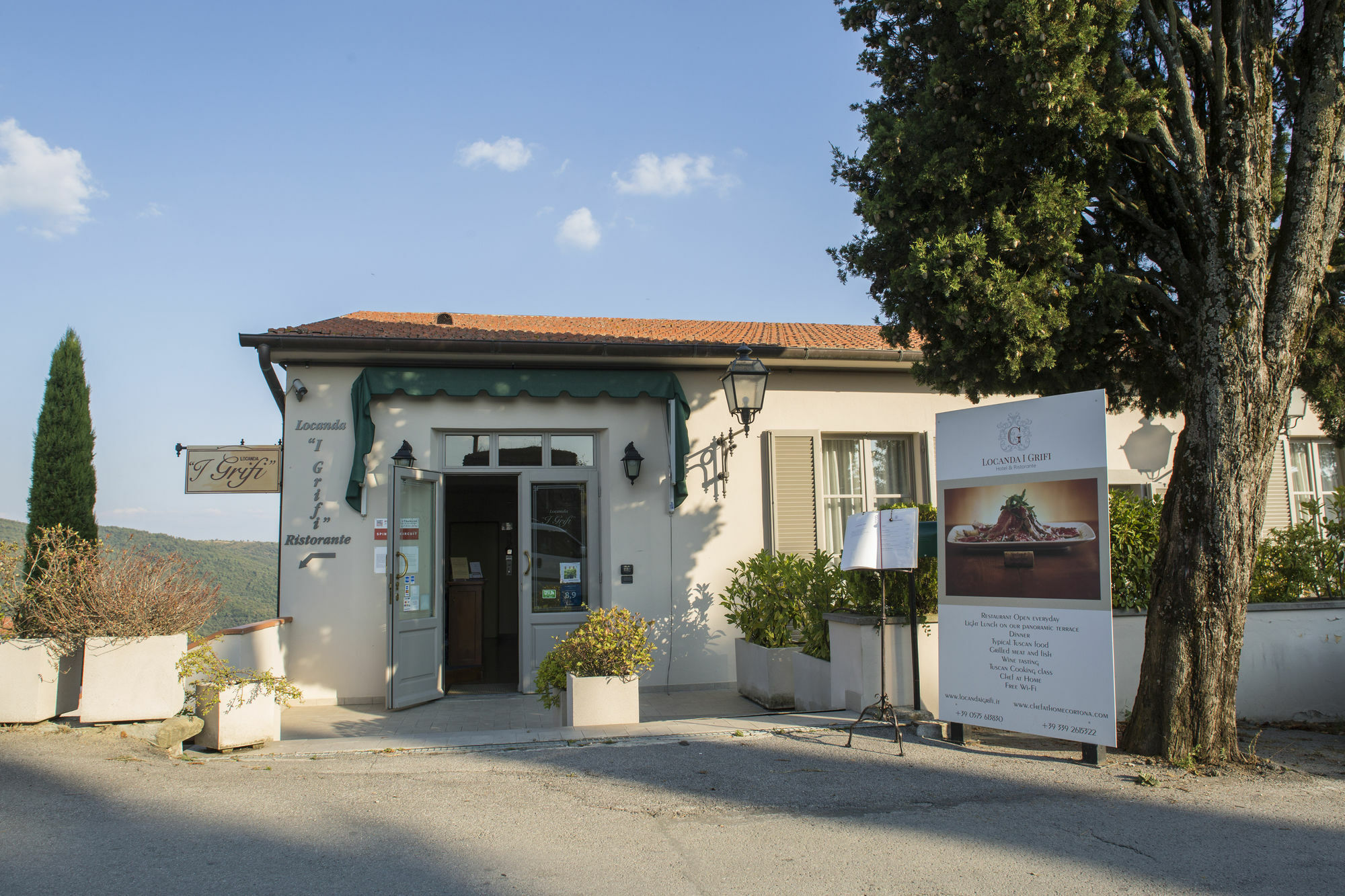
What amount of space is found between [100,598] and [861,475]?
7397mm

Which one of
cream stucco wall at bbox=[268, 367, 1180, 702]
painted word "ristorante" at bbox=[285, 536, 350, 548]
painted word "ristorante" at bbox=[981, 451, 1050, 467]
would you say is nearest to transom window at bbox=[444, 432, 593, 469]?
cream stucco wall at bbox=[268, 367, 1180, 702]

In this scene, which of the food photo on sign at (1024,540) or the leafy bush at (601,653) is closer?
the food photo on sign at (1024,540)

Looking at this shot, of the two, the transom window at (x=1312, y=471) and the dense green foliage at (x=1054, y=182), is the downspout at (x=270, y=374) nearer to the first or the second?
the dense green foliage at (x=1054, y=182)

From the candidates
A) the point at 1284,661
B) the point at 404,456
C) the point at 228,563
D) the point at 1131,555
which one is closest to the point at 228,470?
the point at 404,456

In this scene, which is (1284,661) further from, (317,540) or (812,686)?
(317,540)

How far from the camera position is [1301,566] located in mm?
8008

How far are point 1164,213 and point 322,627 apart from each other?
26.5 ft

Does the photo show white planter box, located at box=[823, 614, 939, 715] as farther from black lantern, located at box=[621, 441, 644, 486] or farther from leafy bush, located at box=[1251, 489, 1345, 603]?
leafy bush, located at box=[1251, 489, 1345, 603]

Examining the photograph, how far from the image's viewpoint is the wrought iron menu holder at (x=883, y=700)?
5.81 metres

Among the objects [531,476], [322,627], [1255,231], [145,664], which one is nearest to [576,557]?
[531,476]

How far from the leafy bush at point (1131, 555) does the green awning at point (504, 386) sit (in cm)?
404

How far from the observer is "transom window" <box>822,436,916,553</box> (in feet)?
32.2

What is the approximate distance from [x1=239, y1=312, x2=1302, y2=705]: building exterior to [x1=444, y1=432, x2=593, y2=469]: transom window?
2 centimetres

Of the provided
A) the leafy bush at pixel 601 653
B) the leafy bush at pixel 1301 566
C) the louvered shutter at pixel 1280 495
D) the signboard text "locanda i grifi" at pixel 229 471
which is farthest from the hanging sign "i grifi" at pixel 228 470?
the louvered shutter at pixel 1280 495
